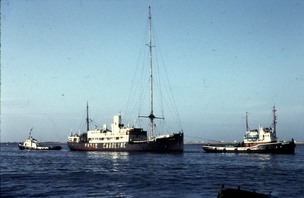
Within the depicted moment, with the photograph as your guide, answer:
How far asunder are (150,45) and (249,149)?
40.9 m

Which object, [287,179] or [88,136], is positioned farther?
[88,136]

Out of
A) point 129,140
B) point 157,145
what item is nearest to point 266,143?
point 157,145

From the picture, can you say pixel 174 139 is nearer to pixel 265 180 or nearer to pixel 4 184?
pixel 265 180

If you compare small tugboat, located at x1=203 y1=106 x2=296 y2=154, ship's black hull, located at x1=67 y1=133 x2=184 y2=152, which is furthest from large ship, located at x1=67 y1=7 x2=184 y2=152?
small tugboat, located at x1=203 y1=106 x2=296 y2=154

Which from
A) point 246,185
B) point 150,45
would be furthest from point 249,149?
point 246,185

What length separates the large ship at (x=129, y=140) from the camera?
107062 mm

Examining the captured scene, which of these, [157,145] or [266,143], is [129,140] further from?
[266,143]

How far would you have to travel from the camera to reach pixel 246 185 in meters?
40.4

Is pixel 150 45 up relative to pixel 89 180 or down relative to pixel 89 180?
up

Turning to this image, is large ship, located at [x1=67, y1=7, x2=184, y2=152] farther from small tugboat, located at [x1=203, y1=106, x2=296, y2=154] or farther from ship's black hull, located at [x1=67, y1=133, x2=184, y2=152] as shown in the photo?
small tugboat, located at [x1=203, y1=106, x2=296, y2=154]

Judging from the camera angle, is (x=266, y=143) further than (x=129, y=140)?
No

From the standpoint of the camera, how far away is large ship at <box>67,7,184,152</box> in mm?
107062

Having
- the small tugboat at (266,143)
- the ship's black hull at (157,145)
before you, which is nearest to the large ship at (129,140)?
the ship's black hull at (157,145)

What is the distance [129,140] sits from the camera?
113062 millimetres
